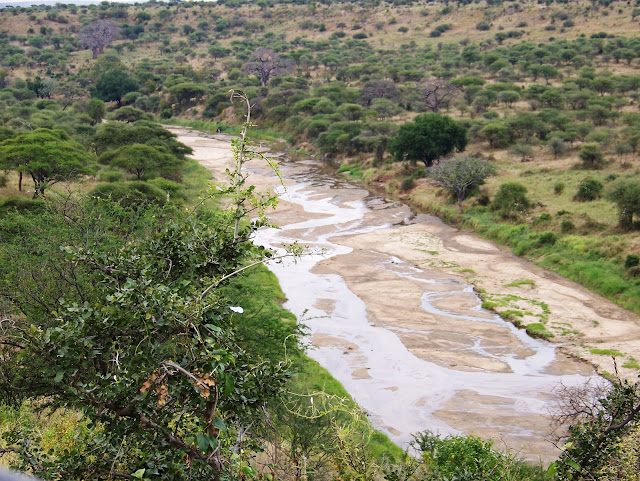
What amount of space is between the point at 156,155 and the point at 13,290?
32.6m

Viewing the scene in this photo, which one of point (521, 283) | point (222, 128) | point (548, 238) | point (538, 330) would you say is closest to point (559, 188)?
point (548, 238)

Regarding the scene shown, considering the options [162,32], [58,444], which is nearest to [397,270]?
[58,444]

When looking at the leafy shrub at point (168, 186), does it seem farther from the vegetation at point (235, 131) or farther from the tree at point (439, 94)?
the tree at point (439, 94)

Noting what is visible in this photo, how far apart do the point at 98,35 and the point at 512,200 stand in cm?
10854

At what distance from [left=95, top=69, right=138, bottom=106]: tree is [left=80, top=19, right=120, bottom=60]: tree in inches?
1279

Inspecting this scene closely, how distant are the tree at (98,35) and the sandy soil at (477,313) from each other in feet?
332

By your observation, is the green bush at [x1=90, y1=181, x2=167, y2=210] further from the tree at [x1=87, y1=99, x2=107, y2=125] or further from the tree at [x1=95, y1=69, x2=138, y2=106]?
the tree at [x1=95, y1=69, x2=138, y2=106]

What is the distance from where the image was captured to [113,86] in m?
89.2

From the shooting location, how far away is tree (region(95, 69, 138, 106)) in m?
89.1

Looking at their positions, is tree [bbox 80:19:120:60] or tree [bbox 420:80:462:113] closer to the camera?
tree [bbox 420:80:462:113]

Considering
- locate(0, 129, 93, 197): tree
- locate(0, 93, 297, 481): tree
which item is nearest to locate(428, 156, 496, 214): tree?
locate(0, 129, 93, 197): tree

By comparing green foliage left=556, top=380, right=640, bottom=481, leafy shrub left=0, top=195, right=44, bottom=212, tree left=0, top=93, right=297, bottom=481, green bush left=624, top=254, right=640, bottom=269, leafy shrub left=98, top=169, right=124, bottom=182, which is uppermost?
tree left=0, top=93, right=297, bottom=481

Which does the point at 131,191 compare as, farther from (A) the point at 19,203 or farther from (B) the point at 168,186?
(B) the point at 168,186

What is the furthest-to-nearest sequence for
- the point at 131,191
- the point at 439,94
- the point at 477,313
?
the point at 439,94, the point at 131,191, the point at 477,313
